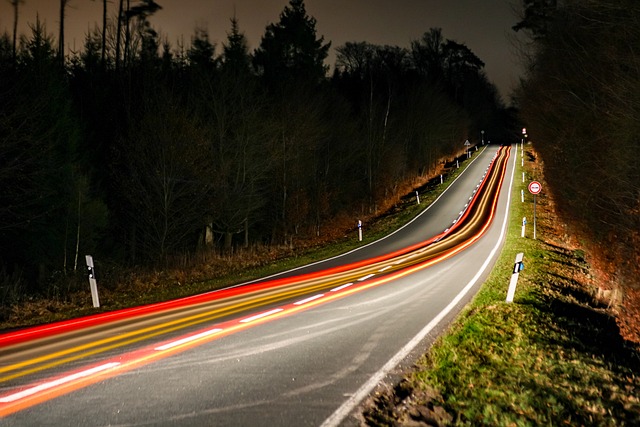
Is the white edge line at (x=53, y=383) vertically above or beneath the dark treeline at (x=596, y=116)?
beneath

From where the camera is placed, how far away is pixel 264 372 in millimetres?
5664

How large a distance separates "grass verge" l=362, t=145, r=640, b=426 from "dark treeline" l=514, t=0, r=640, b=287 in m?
1.94

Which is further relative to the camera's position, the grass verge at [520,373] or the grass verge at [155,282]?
the grass verge at [155,282]

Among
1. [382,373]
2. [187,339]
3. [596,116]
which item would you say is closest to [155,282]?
[187,339]

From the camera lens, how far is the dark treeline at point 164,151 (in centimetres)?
1916

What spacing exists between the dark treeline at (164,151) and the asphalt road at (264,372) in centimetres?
1049

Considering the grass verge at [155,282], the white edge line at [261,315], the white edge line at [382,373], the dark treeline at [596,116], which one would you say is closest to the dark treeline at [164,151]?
the grass verge at [155,282]

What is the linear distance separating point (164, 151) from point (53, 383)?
16183mm

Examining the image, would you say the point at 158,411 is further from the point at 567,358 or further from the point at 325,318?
the point at 567,358

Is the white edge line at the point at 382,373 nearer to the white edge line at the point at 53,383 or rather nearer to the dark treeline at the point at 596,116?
the white edge line at the point at 53,383

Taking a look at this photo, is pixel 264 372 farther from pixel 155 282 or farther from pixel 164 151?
pixel 164 151

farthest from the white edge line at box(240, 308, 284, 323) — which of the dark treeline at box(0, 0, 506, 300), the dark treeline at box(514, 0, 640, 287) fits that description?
the dark treeline at box(0, 0, 506, 300)

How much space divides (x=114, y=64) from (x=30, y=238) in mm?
15061

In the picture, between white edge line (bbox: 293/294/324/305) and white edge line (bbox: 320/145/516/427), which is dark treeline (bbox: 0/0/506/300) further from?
white edge line (bbox: 320/145/516/427)
